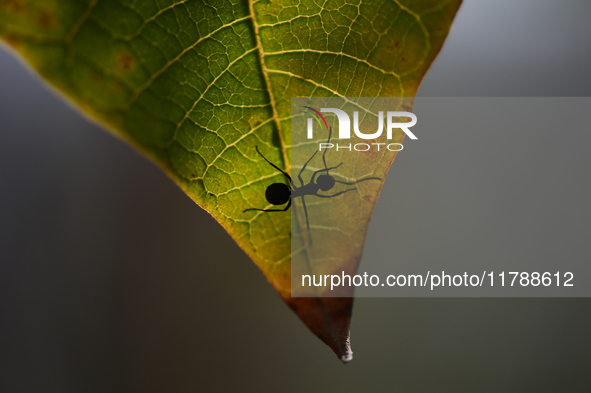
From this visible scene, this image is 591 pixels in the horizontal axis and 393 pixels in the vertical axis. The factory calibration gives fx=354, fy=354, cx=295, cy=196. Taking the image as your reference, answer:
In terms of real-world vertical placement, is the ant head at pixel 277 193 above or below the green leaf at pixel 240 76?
below

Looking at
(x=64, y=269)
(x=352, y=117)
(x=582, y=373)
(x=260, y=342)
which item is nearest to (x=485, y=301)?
(x=582, y=373)

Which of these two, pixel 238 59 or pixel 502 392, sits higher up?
pixel 238 59

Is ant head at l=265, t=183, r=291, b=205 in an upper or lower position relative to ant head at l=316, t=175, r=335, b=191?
lower

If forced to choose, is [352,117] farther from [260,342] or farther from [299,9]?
[260,342]
